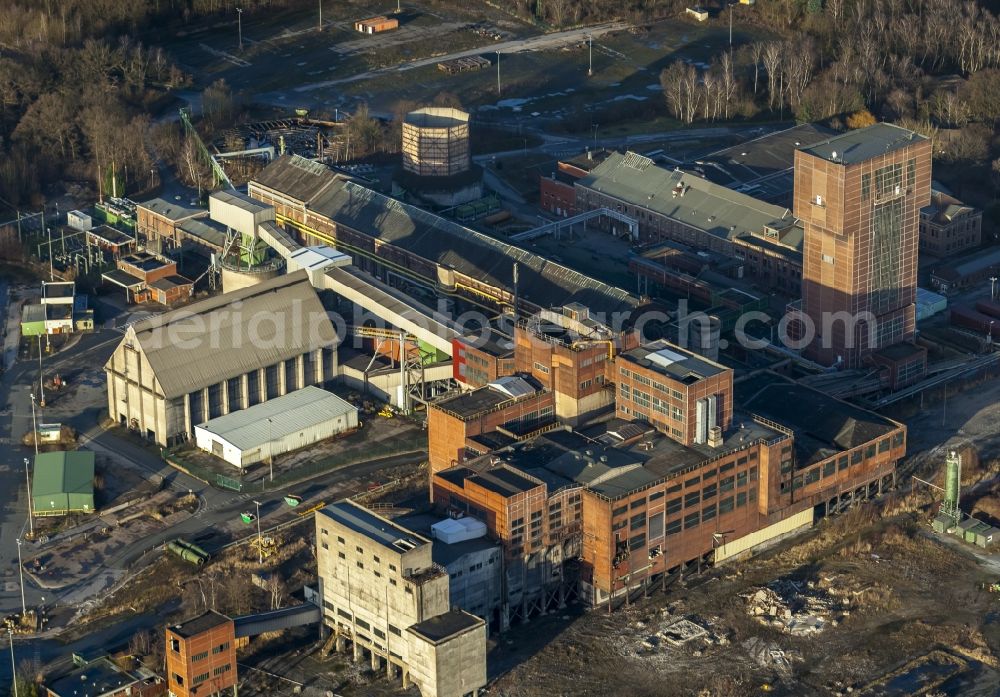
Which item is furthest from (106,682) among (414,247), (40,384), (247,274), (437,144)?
(437,144)

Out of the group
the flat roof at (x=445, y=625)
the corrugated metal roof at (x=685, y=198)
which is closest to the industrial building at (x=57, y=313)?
the corrugated metal roof at (x=685, y=198)

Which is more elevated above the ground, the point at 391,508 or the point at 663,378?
the point at 663,378

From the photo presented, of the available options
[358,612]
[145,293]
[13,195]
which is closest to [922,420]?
[358,612]

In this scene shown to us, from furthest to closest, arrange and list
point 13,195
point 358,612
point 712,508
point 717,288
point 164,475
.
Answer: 1. point 13,195
2. point 717,288
3. point 164,475
4. point 712,508
5. point 358,612

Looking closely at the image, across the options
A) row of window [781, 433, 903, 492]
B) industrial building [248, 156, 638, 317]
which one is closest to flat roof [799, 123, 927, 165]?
industrial building [248, 156, 638, 317]

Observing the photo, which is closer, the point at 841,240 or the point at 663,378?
the point at 663,378

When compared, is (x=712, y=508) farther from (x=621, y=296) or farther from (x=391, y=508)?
(x=621, y=296)

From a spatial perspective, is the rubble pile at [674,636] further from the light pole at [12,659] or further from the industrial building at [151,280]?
the industrial building at [151,280]

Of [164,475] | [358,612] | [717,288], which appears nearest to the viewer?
[358,612]
